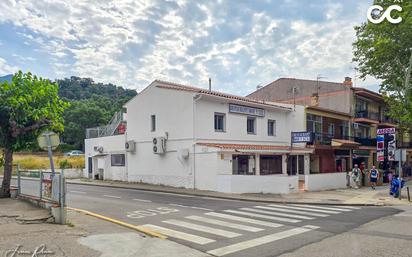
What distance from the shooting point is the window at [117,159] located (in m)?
30.8

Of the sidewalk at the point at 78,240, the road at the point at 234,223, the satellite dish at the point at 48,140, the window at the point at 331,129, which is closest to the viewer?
the sidewalk at the point at 78,240

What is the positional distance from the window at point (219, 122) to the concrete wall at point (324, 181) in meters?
6.41

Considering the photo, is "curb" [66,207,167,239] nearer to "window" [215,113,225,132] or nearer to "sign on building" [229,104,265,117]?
"window" [215,113,225,132]

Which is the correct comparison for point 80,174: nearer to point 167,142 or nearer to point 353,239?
point 167,142

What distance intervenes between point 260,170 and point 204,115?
20.0 ft

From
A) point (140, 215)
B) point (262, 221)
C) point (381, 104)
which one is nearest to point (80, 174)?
point (140, 215)

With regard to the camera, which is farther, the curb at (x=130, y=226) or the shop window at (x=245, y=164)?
the shop window at (x=245, y=164)

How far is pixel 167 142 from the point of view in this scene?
86.5 feet

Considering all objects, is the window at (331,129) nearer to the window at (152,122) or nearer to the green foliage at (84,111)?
the window at (152,122)

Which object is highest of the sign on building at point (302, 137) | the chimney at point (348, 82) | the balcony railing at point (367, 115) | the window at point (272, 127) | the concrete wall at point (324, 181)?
the chimney at point (348, 82)

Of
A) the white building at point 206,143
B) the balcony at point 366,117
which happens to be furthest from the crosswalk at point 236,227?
the balcony at point 366,117

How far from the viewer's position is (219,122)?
1033 inches

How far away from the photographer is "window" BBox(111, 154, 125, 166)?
3082 cm

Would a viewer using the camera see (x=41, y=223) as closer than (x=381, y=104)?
Yes
